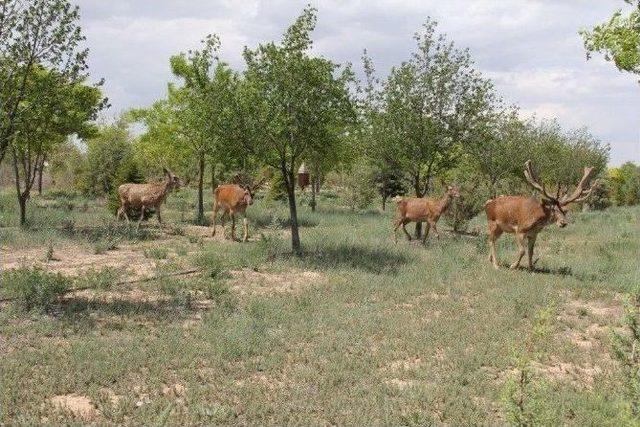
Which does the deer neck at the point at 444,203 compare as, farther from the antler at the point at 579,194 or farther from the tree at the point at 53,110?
the tree at the point at 53,110

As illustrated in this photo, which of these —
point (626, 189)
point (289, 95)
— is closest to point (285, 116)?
point (289, 95)

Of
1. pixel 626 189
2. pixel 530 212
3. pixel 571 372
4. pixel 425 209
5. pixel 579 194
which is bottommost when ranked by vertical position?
pixel 571 372

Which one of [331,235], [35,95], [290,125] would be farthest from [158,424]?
[331,235]

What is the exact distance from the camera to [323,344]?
28.9 feet

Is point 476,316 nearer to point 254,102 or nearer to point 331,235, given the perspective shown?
point 254,102

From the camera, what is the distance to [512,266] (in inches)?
596

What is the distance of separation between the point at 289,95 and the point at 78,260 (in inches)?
288

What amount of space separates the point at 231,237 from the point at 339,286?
26.9ft

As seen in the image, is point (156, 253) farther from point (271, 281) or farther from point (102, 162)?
point (102, 162)

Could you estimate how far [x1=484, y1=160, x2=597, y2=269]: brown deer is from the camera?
14492 millimetres

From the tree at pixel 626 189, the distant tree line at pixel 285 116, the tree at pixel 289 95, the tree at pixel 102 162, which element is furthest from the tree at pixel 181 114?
the tree at pixel 626 189

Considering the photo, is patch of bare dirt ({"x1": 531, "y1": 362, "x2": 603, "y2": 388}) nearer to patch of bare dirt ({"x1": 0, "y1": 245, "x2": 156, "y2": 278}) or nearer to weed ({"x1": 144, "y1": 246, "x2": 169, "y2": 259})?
patch of bare dirt ({"x1": 0, "y1": 245, "x2": 156, "y2": 278})

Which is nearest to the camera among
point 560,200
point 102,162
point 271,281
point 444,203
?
point 271,281

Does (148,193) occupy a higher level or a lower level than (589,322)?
higher
